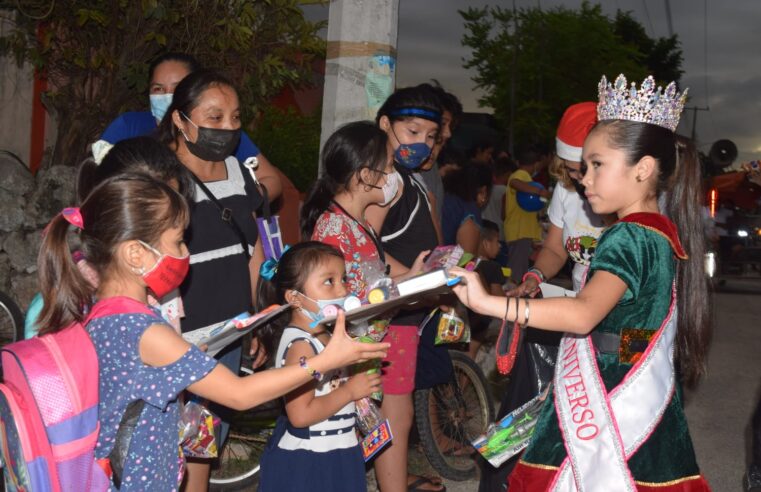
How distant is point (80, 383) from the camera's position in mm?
2580

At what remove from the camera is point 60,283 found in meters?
2.78

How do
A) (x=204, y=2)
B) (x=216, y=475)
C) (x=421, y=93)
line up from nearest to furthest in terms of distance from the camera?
(x=421, y=93) < (x=216, y=475) < (x=204, y=2)

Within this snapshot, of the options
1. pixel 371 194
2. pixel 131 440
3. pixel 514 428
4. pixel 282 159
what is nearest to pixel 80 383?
pixel 131 440

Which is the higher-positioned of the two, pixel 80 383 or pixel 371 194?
pixel 371 194

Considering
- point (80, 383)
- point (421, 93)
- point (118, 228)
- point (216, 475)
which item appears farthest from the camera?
point (216, 475)

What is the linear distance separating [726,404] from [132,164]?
22.4 ft

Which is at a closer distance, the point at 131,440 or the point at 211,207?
the point at 131,440

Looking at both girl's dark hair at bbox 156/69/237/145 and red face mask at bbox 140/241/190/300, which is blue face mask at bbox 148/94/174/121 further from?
red face mask at bbox 140/241/190/300

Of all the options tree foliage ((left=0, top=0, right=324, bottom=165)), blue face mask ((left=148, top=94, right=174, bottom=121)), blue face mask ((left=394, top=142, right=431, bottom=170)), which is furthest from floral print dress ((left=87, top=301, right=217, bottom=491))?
tree foliage ((left=0, top=0, right=324, bottom=165))

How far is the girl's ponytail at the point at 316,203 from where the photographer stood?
14.1 ft

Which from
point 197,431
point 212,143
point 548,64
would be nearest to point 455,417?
point 212,143

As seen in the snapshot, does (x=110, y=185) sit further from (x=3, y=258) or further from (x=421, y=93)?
(x=3, y=258)

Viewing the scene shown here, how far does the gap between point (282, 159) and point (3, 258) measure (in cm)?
306

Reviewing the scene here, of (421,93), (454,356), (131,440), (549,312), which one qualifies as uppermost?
(421,93)
